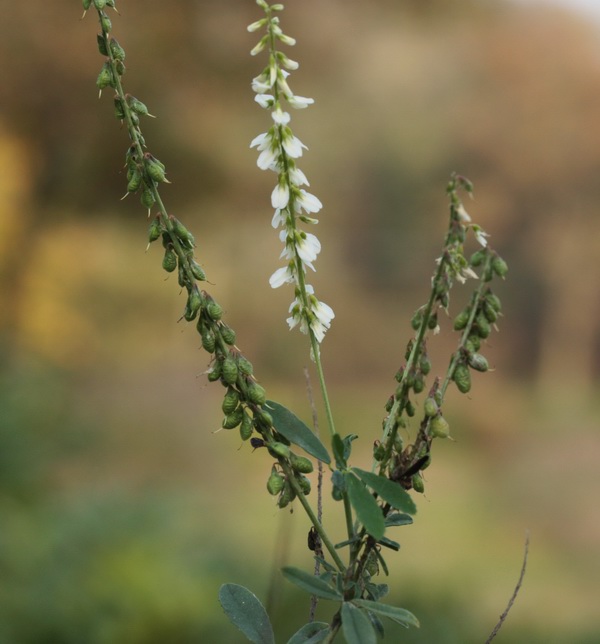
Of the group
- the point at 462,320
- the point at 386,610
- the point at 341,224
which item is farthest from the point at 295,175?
the point at 341,224

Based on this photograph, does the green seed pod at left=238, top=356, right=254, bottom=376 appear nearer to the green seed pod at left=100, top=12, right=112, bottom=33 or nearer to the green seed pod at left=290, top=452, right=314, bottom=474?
the green seed pod at left=290, top=452, right=314, bottom=474

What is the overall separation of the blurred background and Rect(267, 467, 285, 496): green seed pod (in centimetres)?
337

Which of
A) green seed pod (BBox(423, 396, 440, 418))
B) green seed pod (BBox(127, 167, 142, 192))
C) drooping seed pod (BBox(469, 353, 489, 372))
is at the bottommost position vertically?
green seed pod (BBox(423, 396, 440, 418))

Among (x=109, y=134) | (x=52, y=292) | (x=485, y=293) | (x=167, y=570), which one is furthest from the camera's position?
(x=109, y=134)

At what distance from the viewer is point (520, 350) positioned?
14.3ft

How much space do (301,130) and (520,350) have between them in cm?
170

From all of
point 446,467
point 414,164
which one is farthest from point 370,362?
point 414,164

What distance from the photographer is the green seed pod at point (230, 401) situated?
37 centimetres

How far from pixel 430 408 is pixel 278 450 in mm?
73

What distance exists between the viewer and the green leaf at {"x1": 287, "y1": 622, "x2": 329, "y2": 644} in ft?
1.27

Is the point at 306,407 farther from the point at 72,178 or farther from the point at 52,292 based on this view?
the point at 72,178

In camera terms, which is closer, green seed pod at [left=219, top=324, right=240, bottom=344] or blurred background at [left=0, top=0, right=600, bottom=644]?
green seed pod at [left=219, top=324, right=240, bottom=344]

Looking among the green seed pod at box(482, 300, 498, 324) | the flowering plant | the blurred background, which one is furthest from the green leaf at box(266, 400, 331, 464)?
the blurred background

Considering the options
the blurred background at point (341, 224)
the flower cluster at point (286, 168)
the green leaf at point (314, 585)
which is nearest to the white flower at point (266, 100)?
the flower cluster at point (286, 168)
